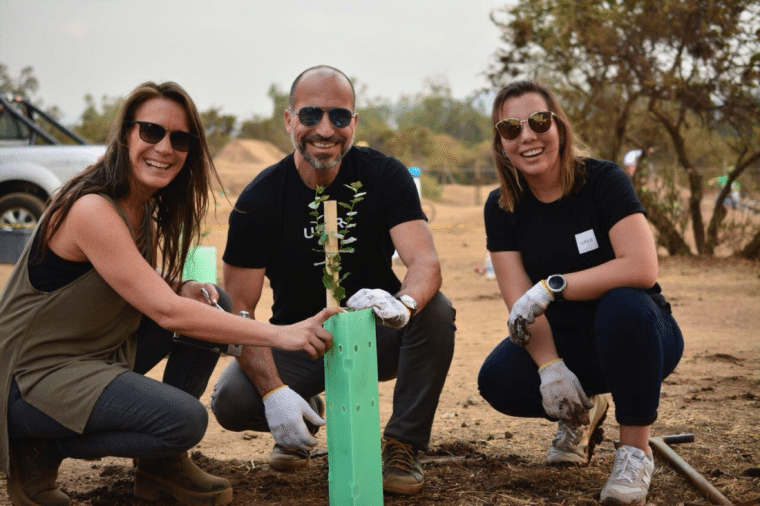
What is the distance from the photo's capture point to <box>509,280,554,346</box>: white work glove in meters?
2.96

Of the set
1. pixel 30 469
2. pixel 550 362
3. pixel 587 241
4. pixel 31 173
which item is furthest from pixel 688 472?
pixel 31 173

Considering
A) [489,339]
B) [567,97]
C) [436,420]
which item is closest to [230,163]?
[567,97]

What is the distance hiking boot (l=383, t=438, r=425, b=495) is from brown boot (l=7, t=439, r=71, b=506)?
43.8 inches

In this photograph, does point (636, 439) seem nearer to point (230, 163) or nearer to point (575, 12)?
point (575, 12)

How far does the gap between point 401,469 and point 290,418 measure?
495mm

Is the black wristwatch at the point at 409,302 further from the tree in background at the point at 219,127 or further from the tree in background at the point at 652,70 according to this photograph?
the tree in background at the point at 219,127

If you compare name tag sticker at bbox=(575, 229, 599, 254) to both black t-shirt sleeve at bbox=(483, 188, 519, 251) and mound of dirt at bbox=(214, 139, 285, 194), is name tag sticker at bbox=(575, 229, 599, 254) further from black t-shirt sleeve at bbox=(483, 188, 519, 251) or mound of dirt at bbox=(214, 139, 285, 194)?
mound of dirt at bbox=(214, 139, 285, 194)

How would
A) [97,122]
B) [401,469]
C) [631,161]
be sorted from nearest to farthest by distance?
[401,469] < [631,161] < [97,122]

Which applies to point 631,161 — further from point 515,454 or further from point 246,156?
point 246,156

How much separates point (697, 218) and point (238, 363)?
29.8 feet

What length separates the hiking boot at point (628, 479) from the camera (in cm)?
277

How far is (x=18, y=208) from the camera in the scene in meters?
10.6

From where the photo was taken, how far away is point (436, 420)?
13.8 feet

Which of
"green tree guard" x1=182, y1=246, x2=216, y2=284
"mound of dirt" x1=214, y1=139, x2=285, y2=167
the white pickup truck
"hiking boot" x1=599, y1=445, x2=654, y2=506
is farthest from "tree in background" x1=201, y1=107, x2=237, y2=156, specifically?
"hiking boot" x1=599, y1=445, x2=654, y2=506
